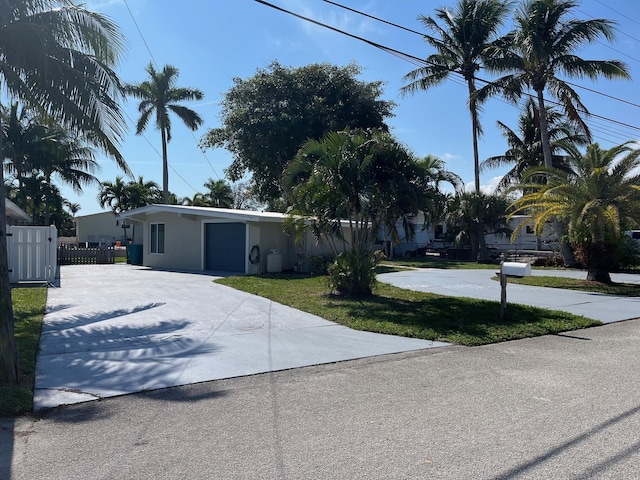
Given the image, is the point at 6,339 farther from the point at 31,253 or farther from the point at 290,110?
the point at 290,110

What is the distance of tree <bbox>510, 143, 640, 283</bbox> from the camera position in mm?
16594

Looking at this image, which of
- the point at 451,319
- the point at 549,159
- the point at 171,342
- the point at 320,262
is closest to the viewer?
the point at 171,342

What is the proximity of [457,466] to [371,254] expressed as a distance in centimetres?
1002

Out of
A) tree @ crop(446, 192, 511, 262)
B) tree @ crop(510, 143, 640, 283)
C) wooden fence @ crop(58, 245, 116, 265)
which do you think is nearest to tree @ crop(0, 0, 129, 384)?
tree @ crop(510, 143, 640, 283)

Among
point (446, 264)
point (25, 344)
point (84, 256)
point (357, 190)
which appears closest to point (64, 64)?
point (25, 344)

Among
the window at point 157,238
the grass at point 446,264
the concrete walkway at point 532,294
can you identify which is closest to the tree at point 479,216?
the grass at point 446,264

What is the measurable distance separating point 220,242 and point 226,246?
1.43 ft

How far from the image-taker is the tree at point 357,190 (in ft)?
41.5

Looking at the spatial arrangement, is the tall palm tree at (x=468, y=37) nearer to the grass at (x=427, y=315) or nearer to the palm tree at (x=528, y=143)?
the palm tree at (x=528, y=143)

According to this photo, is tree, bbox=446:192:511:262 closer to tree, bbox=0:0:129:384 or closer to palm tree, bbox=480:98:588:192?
palm tree, bbox=480:98:588:192

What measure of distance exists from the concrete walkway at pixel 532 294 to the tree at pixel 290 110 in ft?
38.1

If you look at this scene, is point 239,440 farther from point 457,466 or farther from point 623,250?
point 623,250

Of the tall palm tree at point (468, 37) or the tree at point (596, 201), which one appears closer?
the tree at point (596, 201)

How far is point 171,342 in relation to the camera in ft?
27.7
